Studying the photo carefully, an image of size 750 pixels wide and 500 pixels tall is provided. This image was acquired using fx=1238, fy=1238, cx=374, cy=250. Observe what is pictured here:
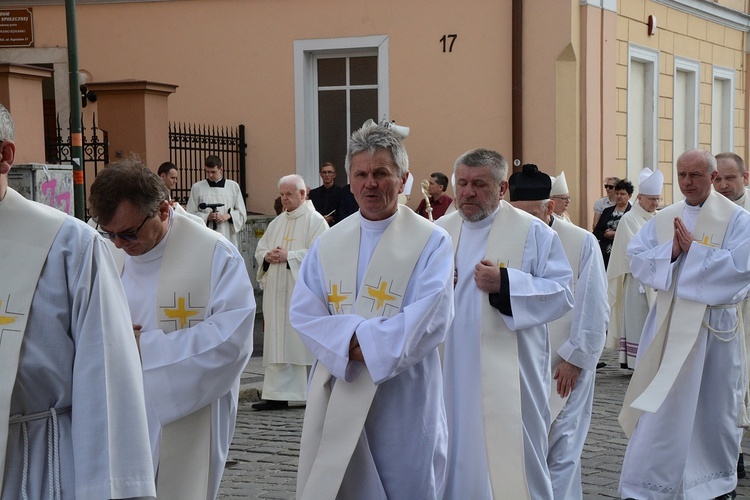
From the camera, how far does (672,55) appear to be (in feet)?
66.1

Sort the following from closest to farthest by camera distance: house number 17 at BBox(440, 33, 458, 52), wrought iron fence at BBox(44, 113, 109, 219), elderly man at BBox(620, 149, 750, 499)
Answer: elderly man at BBox(620, 149, 750, 499) → wrought iron fence at BBox(44, 113, 109, 219) → house number 17 at BBox(440, 33, 458, 52)

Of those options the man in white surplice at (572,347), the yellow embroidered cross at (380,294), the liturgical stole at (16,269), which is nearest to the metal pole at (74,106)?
the man in white surplice at (572,347)

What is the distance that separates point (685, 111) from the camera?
70.3 ft

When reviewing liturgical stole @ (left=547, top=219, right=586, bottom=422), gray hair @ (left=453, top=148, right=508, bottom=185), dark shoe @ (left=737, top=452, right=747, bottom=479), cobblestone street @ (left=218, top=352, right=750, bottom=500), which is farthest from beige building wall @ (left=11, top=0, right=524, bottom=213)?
gray hair @ (left=453, top=148, right=508, bottom=185)

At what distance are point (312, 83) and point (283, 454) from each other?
1008cm

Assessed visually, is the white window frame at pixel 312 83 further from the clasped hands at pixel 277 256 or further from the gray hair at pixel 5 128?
the gray hair at pixel 5 128

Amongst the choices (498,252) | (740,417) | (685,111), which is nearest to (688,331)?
(740,417)

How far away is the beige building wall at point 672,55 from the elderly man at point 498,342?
1223 centimetres

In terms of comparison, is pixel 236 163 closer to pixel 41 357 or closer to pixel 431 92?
pixel 431 92

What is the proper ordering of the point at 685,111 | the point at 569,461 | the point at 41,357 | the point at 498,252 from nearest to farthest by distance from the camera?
1. the point at 41,357
2. the point at 498,252
3. the point at 569,461
4. the point at 685,111

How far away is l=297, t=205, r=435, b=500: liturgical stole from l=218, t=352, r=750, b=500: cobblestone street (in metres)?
2.13

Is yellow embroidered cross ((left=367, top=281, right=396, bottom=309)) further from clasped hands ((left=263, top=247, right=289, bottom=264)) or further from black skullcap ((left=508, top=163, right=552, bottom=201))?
clasped hands ((left=263, top=247, right=289, bottom=264))

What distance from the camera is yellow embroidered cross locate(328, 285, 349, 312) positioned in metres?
4.95

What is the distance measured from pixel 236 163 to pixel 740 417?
11.3 meters
